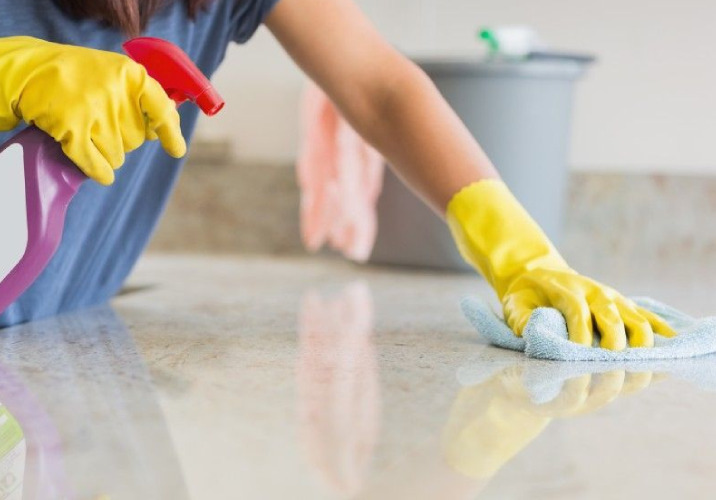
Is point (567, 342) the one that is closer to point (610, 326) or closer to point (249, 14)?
point (610, 326)

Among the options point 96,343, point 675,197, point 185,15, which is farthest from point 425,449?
point 675,197

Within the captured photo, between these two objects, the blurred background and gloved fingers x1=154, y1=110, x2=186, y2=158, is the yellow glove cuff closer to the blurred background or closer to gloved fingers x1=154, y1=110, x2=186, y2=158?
gloved fingers x1=154, y1=110, x2=186, y2=158

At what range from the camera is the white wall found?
1936 mm

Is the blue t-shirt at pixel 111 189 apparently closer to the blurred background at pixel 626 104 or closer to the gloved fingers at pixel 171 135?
the gloved fingers at pixel 171 135

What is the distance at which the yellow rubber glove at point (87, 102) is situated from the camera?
83cm

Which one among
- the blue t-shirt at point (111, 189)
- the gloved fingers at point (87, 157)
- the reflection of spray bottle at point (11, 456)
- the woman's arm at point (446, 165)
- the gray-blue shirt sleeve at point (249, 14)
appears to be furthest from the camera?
the gray-blue shirt sleeve at point (249, 14)

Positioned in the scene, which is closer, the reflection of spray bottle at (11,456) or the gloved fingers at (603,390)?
the reflection of spray bottle at (11,456)

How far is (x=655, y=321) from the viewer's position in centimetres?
96

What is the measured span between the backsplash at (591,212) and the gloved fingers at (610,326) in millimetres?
1092

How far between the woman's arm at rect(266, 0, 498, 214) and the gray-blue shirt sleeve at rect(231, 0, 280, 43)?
0.03 ft

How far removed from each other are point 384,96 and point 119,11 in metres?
0.29

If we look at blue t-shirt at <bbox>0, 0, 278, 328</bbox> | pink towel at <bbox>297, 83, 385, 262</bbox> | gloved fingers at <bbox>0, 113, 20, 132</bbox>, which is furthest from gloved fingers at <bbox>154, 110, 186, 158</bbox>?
pink towel at <bbox>297, 83, 385, 262</bbox>

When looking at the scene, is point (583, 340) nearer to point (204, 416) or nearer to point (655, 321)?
point (655, 321)

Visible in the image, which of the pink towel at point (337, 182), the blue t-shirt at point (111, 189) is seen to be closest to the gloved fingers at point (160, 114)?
the blue t-shirt at point (111, 189)
